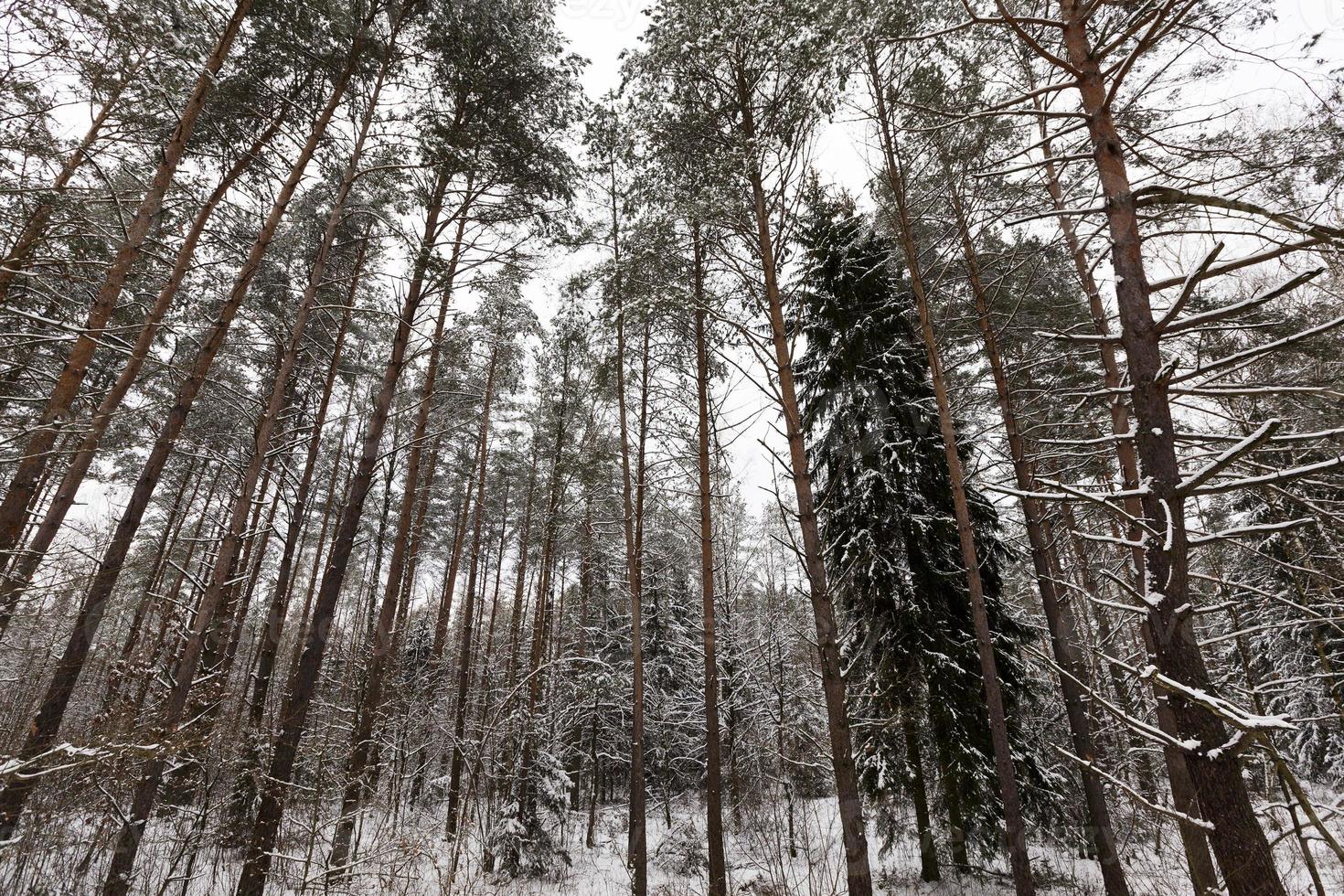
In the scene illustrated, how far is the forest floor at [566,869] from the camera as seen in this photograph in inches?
254

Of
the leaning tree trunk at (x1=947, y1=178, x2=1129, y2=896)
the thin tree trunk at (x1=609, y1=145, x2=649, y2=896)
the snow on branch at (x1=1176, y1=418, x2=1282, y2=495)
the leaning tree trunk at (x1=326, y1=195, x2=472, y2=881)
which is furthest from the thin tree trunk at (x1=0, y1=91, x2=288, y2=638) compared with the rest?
the leaning tree trunk at (x1=947, y1=178, x2=1129, y2=896)

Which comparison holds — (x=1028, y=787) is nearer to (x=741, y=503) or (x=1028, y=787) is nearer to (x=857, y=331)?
(x=857, y=331)

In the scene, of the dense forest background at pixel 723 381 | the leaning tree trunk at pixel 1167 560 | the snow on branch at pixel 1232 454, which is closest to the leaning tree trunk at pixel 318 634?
the dense forest background at pixel 723 381

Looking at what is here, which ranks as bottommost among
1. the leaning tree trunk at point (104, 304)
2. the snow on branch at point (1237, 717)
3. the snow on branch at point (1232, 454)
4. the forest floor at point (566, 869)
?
the forest floor at point (566, 869)

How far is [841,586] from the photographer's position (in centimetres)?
995

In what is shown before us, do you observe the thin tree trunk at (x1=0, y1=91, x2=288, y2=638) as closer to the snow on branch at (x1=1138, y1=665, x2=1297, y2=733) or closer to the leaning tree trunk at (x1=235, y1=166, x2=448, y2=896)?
the leaning tree trunk at (x1=235, y1=166, x2=448, y2=896)

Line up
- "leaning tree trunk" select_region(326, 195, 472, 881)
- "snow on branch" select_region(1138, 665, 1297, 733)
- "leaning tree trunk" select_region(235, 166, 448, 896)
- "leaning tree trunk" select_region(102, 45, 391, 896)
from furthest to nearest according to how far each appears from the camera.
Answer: "leaning tree trunk" select_region(326, 195, 472, 881) < "leaning tree trunk" select_region(235, 166, 448, 896) < "leaning tree trunk" select_region(102, 45, 391, 896) < "snow on branch" select_region(1138, 665, 1297, 733)

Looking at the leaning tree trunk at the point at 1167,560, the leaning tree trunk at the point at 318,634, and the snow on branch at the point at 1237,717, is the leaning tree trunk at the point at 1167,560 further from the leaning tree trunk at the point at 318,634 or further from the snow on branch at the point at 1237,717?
the leaning tree trunk at the point at 318,634

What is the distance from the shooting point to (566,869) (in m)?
11.9

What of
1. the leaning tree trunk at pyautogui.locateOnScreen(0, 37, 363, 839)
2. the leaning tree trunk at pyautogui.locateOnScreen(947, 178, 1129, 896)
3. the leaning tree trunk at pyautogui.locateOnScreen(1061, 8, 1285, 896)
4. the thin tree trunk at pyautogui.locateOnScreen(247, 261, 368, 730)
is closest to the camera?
the leaning tree trunk at pyautogui.locateOnScreen(1061, 8, 1285, 896)

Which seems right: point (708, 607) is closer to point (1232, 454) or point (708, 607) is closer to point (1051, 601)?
point (1051, 601)

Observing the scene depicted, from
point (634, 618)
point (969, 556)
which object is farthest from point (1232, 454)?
point (634, 618)

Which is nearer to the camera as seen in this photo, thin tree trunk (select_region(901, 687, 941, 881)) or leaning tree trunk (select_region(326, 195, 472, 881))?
leaning tree trunk (select_region(326, 195, 472, 881))

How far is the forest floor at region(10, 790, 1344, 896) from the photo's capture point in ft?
21.1
